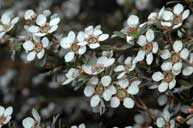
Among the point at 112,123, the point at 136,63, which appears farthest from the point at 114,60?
the point at 112,123

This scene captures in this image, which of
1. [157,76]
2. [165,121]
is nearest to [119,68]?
[157,76]

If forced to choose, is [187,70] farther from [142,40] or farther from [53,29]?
[53,29]

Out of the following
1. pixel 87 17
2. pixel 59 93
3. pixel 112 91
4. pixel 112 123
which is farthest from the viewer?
pixel 87 17

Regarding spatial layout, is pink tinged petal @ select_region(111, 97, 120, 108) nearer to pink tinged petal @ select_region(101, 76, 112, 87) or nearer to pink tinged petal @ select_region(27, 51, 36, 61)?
pink tinged petal @ select_region(101, 76, 112, 87)

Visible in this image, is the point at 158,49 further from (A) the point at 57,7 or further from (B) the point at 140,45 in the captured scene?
(A) the point at 57,7

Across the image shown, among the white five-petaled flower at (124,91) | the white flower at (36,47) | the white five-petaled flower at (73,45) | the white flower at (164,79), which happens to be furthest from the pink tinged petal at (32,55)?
the white flower at (164,79)

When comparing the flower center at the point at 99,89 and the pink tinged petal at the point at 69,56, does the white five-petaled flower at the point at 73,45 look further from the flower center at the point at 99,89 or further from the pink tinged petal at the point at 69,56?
the flower center at the point at 99,89
